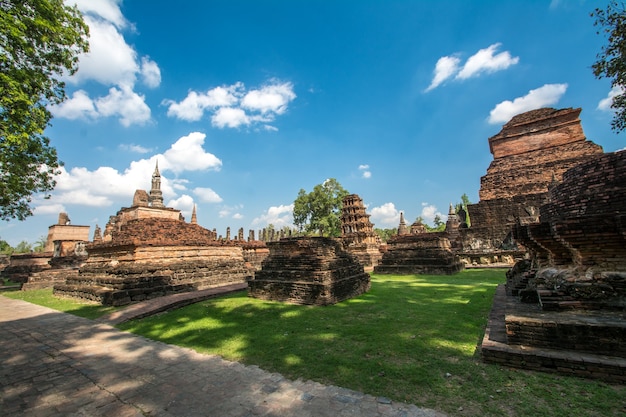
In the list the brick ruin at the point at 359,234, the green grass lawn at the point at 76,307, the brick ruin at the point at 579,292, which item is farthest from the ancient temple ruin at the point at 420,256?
the green grass lawn at the point at 76,307

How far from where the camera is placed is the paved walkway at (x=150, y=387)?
10.5ft

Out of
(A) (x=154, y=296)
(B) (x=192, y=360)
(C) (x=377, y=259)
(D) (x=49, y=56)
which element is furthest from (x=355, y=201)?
(B) (x=192, y=360)

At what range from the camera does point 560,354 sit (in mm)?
3562

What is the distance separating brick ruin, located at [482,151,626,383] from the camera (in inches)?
138

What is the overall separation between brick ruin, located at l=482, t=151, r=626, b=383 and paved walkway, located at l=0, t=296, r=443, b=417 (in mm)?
1860

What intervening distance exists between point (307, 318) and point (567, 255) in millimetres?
5113

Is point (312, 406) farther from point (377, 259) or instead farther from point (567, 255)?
point (377, 259)

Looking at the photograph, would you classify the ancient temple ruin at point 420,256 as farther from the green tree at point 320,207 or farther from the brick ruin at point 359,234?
the green tree at point 320,207

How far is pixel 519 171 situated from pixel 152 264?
26756mm

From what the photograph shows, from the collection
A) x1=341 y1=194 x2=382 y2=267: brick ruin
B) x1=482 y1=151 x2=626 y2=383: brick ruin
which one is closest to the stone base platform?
x1=482 y1=151 x2=626 y2=383: brick ruin

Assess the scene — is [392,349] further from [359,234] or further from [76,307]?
[359,234]

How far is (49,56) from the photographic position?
11.3 meters

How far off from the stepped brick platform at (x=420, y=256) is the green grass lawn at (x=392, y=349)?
6.60 metres

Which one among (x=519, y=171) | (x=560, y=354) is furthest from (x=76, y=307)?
(x=519, y=171)
